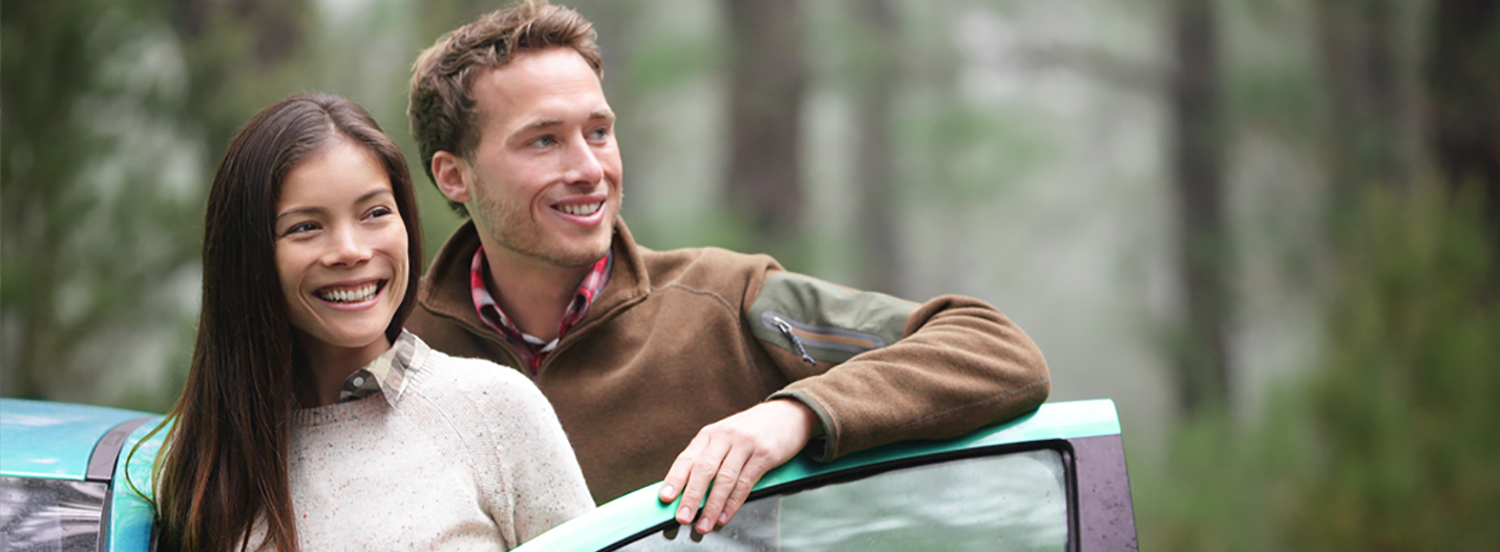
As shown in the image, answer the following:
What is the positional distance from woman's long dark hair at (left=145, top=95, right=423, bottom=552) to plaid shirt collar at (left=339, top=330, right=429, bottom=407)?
0.33ft

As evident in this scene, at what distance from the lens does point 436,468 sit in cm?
168

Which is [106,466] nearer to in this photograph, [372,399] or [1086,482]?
[372,399]

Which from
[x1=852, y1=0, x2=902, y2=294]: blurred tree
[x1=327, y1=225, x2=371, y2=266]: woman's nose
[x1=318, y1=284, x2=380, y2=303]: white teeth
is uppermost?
[x1=327, y1=225, x2=371, y2=266]: woman's nose

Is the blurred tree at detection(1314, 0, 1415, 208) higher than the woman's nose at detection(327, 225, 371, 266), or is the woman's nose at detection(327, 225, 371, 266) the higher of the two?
the woman's nose at detection(327, 225, 371, 266)

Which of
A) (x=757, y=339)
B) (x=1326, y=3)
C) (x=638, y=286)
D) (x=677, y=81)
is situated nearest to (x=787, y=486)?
(x=757, y=339)

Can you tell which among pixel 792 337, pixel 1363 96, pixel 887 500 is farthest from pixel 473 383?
pixel 1363 96

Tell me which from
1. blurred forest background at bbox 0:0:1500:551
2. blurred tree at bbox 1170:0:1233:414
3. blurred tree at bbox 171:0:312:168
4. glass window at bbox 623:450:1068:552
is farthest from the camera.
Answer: blurred tree at bbox 1170:0:1233:414

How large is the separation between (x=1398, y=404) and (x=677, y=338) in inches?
180

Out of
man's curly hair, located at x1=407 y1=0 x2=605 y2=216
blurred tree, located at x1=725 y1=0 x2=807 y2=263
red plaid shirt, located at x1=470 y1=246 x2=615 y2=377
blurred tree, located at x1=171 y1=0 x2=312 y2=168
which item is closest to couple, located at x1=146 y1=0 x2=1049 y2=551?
red plaid shirt, located at x1=470 y1=246 x2=615 y2=377

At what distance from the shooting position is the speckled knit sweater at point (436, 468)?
1.64 m

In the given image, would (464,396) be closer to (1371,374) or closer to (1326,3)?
(1371,374)

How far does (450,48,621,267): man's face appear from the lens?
2.48 meters

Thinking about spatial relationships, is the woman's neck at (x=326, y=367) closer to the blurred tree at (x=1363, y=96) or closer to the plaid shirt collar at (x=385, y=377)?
the plaid shirt collar at (x=385, y=377)

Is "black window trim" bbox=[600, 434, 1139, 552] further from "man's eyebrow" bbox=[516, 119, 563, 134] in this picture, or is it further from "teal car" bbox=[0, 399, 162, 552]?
"man's eyebrow" bbox=[516, 119, 563, 134]
